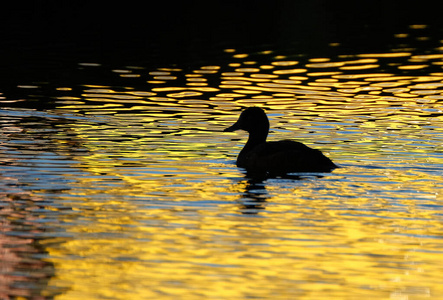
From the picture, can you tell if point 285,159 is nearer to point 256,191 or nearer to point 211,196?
point 256,191

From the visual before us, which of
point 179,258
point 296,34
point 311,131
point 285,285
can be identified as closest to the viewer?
point 285,285

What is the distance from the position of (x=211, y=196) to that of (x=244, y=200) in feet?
1.81

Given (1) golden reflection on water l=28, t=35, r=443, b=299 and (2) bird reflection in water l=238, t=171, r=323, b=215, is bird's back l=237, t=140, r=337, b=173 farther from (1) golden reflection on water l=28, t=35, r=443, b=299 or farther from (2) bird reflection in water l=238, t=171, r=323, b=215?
(1) golden reflection on water l=28, t=35, r=443, b=299

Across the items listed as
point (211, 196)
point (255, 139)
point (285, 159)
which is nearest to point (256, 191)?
point (211, 196)

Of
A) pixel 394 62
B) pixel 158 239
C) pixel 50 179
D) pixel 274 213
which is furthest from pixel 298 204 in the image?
pixel 394 62

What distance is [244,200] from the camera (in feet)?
54.6

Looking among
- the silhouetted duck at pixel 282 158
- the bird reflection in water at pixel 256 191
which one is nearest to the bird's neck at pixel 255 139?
the silhouetted duck at pixel 282 158

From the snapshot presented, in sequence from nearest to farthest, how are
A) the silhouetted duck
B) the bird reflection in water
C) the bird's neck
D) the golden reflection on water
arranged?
the golden reflection on water
the bird reflection in water
the silhouetted duck
the bird's neck

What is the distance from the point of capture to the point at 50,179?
59.6ft

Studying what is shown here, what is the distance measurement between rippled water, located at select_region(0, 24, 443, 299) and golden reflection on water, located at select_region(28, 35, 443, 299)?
0.03m

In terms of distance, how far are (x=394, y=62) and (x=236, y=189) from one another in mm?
18643

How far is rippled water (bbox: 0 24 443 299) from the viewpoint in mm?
12617

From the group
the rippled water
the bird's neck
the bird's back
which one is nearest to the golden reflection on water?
the rippled water

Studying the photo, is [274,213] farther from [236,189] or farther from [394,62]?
[394,62]
